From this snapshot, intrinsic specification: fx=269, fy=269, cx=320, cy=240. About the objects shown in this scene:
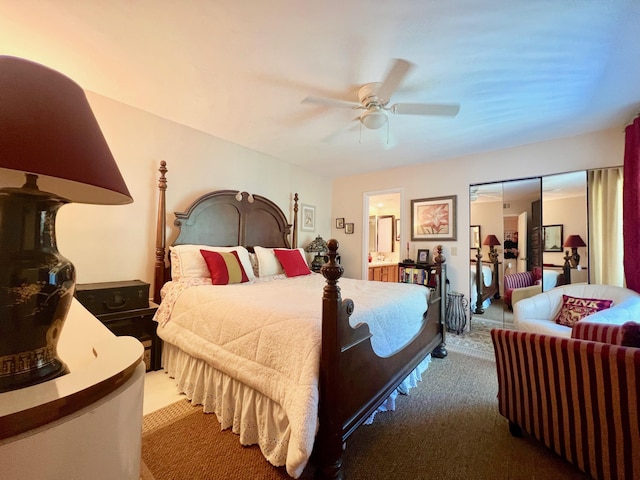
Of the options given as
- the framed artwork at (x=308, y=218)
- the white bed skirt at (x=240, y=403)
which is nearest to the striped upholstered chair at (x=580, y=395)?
the white bed skirt at (x=240, y=403)

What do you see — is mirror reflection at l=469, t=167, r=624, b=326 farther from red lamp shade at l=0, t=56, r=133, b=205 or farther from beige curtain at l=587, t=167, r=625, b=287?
red lamp shade at l=0, t=56, r=133, b=205

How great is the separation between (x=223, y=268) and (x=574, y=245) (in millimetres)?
3925

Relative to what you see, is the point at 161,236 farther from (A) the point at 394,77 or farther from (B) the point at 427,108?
(B) the point at 427,108

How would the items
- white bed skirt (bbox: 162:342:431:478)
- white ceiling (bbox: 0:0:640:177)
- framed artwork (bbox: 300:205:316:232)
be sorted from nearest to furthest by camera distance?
white bed skirt (bbox: 162:342:431:478) → white ceiling (bbox: 0:0:640:177) → framed artwork (bbox: 300:205:316:232)

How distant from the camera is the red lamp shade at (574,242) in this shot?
3057 mm

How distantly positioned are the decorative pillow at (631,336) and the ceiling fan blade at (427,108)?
167 cm

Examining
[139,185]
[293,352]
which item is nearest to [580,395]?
[293,352]

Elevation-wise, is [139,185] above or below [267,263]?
above

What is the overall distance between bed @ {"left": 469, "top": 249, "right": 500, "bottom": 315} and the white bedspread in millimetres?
1662

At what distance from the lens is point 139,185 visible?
2777mm

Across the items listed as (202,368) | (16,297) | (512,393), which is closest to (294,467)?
(202,368)

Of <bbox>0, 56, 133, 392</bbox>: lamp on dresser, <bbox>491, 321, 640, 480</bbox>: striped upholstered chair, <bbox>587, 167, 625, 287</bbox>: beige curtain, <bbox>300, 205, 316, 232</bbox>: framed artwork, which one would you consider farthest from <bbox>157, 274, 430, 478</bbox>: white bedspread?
<bbox>300, 205, 316, 232</bbox>: framed artwork

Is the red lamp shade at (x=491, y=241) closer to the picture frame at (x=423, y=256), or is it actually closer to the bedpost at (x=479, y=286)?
the bedpost at (x=479, y=286)

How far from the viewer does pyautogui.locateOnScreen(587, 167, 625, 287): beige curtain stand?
2.79 m
